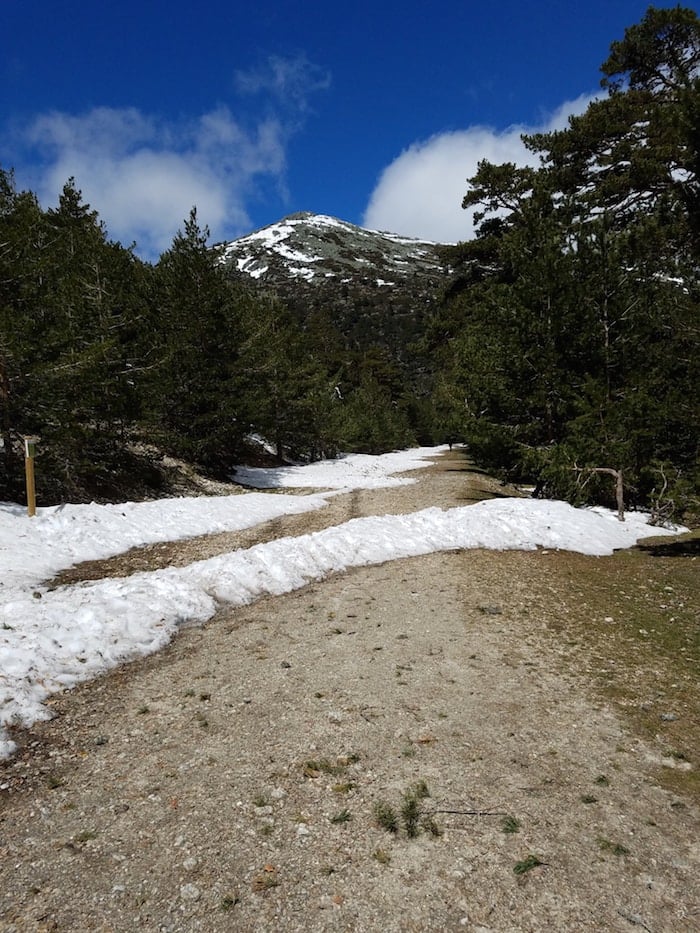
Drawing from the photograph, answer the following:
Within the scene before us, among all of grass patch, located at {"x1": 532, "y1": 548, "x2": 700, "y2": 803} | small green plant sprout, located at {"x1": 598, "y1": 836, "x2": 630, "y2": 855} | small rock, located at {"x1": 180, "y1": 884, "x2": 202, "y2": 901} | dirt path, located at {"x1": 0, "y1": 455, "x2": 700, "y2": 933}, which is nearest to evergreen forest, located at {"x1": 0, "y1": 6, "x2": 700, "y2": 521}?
grass patch, located at {"x1": 532, "y1": 548, "x2": 700, "y2": 803}

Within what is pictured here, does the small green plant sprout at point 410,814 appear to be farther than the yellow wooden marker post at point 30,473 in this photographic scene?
No

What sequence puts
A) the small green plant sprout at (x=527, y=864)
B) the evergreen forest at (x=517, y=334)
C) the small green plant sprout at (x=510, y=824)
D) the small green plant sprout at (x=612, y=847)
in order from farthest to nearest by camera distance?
the evergreen forest at (x=517, y=334) → the small green plant sprout at (x=510, y=824) → the small green plant sprout at (x=612, y=847) → the small green plant sprout at (x=527, y=864)

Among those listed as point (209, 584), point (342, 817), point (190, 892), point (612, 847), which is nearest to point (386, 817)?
point (342, 817)

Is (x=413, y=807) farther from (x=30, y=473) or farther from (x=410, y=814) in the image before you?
(x=30, y=473)

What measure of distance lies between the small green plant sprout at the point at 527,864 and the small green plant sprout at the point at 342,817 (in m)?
1.09

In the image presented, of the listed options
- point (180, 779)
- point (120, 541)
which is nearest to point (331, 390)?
point (120, 541)

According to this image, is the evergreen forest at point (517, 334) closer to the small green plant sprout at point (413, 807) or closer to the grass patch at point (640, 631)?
the grass patch at point (640, 631)

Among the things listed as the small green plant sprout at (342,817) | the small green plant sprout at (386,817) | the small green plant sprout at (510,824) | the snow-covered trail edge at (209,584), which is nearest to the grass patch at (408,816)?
the small green plant sprout at (386,817)

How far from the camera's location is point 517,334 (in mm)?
16453

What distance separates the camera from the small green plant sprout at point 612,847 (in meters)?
3.21

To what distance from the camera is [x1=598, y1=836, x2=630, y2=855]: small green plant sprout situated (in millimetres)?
3209

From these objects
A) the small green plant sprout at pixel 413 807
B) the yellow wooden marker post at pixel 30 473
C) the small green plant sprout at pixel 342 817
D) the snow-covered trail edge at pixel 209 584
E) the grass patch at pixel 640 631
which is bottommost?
the grass patch at pixel 640 631

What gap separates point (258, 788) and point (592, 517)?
38.1 ft

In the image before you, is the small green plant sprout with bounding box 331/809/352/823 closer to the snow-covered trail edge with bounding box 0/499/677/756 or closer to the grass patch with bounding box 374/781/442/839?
the grass patch with bounding box 374/781/442/839
